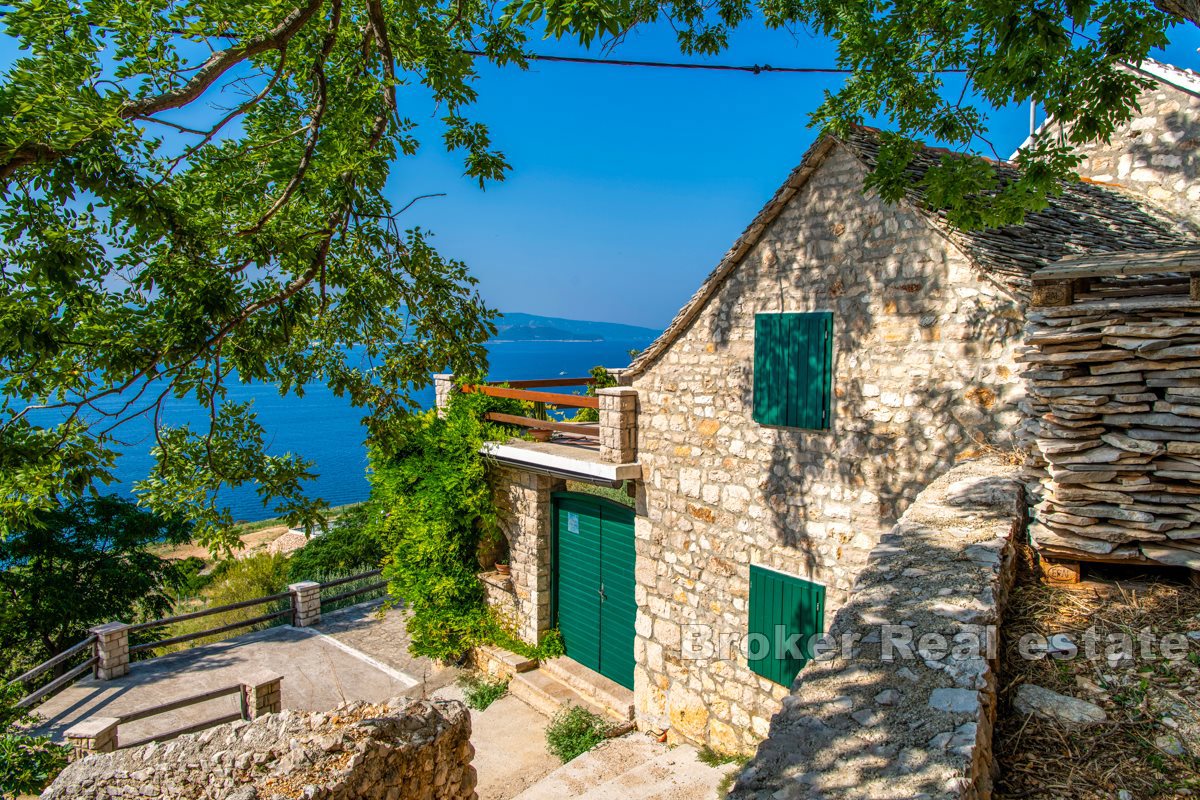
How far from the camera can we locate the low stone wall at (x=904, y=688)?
91.7 inches

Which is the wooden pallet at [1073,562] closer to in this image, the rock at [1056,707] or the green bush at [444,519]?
the rock at [1056,707]

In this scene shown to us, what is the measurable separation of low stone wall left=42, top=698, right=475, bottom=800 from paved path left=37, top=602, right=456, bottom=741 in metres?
5.01

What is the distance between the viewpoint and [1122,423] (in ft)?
11.8

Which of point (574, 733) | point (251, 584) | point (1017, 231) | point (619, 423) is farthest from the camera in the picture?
point (251, 584)

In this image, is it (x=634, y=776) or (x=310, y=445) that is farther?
(x=310, y=445)

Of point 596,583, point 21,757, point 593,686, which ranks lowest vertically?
point 593,686

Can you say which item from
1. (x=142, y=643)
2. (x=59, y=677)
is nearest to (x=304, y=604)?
(x=142, y=643)

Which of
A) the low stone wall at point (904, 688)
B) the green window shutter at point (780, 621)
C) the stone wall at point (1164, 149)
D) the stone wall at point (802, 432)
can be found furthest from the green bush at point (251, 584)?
the stone wall at point (1164, 149)

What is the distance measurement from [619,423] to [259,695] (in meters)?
5.86

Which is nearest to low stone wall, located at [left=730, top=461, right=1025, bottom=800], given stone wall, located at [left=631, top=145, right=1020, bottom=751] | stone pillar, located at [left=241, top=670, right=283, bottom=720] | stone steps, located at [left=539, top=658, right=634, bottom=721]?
stone wall, located at [left=631, top=145, right=1020, bottom=751]

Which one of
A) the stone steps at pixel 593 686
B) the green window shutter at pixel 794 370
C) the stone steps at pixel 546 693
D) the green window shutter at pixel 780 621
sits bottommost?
the stone steps at pixel 546 693

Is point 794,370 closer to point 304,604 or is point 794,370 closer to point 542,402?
point 542,402

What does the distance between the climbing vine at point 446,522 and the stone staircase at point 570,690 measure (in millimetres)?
397

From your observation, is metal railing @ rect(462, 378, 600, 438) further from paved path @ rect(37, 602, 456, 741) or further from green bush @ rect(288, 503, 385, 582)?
green bush @ rect(288, 503, 385, 582)
